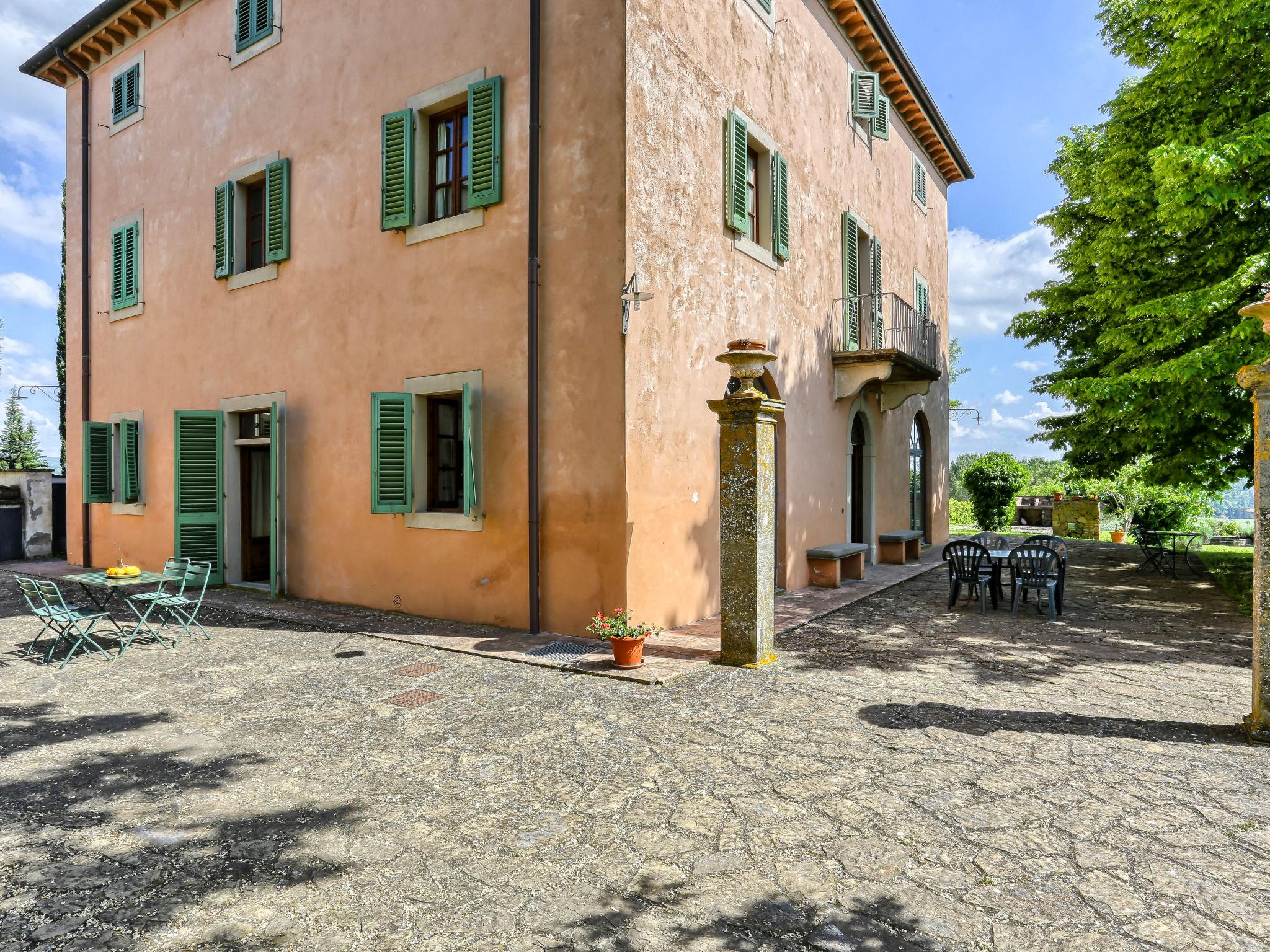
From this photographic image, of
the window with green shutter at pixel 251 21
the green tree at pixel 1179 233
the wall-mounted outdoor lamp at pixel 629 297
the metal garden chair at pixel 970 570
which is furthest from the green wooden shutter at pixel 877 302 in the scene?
the window with green shutter at pixel 251 21

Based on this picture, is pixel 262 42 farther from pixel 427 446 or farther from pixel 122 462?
pixel 122 462

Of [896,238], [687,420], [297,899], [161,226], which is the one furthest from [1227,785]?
[161,226]

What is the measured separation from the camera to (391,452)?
850 cm

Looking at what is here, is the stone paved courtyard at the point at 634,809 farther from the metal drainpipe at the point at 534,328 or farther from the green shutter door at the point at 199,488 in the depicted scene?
the green shutter door at the point at 199,488

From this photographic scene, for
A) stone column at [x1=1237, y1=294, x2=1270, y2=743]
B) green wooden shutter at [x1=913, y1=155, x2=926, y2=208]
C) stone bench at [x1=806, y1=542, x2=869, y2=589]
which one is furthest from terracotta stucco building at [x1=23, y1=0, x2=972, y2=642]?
stone column at [x1=1237, y1=294, x2=1270, y2=743]

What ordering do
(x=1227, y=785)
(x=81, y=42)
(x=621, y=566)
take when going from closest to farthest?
(x=1227, y=785) → (x=621, y=566) → (x=81, y=42)

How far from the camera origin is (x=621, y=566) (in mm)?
7273

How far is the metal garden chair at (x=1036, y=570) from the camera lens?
28.0 feet

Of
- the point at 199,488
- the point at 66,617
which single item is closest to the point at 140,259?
the point at 199,488

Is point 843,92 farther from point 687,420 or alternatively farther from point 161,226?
point 161,226

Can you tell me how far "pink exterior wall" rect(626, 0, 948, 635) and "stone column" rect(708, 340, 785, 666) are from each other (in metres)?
1.16

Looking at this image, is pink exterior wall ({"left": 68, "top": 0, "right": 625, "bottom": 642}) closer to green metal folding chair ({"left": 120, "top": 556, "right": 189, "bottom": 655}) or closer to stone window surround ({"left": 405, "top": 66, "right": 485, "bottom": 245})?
stone window surround ({"left": 405, "top": 66, "right": 485, "bottom": 245})

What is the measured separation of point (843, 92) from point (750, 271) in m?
5.49

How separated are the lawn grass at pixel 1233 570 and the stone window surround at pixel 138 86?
1800cm
